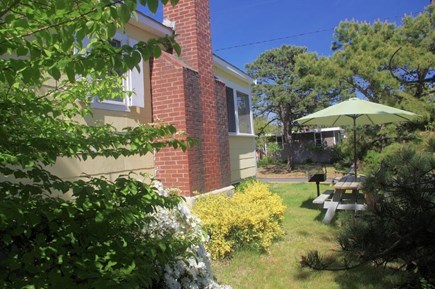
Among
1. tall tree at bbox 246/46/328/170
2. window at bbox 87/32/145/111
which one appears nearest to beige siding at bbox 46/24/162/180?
window at bbox 87/32/145/111

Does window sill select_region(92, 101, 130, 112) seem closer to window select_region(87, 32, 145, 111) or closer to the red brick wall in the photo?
window select_region(87, 32, 145, 111)

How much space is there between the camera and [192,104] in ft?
22.0

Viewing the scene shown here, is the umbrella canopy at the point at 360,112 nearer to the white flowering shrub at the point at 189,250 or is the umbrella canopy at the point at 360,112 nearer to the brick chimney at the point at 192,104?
the brick chimney at the point at 192,104

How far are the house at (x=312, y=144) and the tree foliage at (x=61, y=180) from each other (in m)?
30.0

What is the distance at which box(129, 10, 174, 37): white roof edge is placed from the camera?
20.6 ft

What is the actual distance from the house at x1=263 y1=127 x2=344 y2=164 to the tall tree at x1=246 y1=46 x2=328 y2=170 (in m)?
6.19

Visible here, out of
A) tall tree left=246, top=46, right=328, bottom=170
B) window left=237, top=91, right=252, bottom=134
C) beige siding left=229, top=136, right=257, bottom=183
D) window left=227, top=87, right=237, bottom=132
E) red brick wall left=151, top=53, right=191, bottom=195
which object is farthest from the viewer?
tall tree left=246, top=46, right=328, bottom=170

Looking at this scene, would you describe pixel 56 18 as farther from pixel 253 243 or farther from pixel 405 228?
pixel 253 243

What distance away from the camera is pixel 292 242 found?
6.16 meters

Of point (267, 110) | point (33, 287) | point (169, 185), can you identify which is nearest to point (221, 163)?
point (169, 185)

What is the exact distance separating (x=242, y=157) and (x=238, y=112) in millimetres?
1485

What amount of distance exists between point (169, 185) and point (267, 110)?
20209mm

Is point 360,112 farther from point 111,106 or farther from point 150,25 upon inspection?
point 111,106

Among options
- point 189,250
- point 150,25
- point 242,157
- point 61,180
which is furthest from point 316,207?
point 61,180
